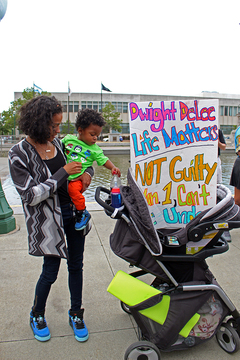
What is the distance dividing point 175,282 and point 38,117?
59.2 inches

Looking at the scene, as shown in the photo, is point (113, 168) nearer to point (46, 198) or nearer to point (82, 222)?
point (82, 222)

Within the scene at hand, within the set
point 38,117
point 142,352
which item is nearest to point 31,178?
point 38,117

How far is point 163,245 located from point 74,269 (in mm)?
751

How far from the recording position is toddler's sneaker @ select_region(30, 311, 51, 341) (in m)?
2.19

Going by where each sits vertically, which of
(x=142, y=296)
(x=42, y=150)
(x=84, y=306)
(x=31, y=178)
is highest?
(x=42, y=150)

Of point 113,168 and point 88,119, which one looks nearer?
point 88,119

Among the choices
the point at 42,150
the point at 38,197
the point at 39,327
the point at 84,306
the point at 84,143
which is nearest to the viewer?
the point at 38,197

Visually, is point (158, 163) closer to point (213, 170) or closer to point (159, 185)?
point (159, 185)

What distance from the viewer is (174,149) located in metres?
2.23

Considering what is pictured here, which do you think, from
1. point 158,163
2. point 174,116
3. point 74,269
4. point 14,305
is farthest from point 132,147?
point 14,305

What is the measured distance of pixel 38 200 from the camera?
75.6 inches

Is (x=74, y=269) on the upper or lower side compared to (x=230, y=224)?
lower

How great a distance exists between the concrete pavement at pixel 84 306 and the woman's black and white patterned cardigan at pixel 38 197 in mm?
733

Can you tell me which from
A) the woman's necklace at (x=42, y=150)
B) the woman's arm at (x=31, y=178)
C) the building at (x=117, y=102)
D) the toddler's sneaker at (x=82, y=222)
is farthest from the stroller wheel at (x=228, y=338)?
the building at (x=117, y=102)
